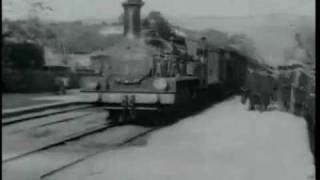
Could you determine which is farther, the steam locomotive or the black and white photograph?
the steam locomotive

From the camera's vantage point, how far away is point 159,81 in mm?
5723

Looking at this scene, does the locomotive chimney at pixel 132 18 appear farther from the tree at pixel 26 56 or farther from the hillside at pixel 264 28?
the tree at pixel 26 56

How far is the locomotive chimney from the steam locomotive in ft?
3.54

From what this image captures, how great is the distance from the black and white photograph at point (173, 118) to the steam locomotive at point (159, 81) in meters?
1.04

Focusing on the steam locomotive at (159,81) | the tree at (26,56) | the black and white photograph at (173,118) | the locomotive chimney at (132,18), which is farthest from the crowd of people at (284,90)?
the tree at (26,56)

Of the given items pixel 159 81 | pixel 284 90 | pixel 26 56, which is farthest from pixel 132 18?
pixel 159 81

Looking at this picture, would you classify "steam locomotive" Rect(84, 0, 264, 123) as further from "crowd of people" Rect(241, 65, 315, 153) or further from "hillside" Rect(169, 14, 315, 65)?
"hillside" Rect(169, 14, 315, 65)

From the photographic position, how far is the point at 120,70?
5.78m

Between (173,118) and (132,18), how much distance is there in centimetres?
88

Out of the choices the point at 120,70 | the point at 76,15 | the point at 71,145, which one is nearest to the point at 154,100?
the point at 120,70

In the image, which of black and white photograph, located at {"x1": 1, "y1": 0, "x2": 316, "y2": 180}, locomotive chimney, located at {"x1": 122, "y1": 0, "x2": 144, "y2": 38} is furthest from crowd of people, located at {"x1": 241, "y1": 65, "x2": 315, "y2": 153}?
locomotive chimney, located at {"x1": 122, "y1": 0, "x2": 144, "y2": 38}

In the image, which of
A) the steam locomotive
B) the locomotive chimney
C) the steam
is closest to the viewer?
the steam

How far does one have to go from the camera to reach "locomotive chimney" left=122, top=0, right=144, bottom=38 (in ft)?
10.4

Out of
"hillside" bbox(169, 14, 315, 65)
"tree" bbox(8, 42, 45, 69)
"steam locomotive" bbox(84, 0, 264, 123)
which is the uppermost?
"hillside" bbox(169, 14, 315, 65)
